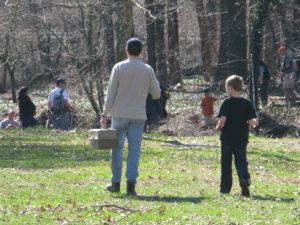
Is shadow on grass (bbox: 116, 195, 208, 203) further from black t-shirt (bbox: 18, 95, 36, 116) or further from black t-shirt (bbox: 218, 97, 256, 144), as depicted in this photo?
black t-shirt (bbox: 18, 95, 36, 116)

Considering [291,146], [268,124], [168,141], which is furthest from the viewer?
[268,124]

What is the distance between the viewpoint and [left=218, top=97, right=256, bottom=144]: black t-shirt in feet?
28.2

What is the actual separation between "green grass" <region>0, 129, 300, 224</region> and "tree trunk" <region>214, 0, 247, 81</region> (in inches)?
515

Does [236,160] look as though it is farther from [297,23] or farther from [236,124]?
[297,23]

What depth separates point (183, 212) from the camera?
7.48 metres

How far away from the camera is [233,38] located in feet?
99.9

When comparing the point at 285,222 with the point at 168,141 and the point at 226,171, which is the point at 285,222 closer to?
the point at 226,171

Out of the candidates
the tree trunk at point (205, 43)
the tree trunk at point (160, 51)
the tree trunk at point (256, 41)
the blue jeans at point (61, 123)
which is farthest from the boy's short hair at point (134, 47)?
the tree trunk at point (205, 43)

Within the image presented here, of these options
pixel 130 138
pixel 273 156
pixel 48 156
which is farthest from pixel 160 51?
pixel 130 138

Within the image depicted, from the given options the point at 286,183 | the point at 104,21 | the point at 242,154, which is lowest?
the point at 286,183

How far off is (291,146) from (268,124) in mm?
4328

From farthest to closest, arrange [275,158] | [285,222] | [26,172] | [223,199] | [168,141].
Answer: [168,141] < [275,158] < [26,172] < [223,199] < [285,222]

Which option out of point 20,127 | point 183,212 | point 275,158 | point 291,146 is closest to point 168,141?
point 291,146

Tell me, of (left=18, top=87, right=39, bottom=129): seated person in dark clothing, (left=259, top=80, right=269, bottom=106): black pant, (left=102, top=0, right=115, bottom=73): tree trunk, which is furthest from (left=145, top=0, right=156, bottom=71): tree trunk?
(left=18, top=87, right=39, bottom=129): seated person in dark clothing
